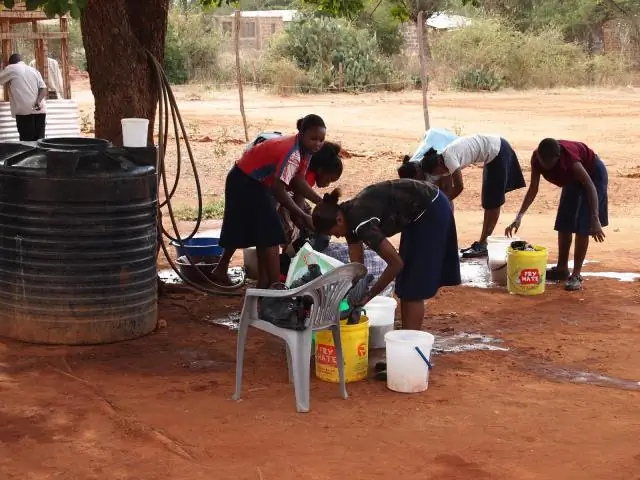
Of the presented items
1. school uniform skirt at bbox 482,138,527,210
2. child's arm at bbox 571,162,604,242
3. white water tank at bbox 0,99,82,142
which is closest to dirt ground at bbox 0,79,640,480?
child's arm at bbox 571,162,604,242

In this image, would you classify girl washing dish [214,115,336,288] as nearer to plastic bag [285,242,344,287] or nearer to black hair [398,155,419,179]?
black hair [398,155,419,179]

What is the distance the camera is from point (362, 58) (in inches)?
1101

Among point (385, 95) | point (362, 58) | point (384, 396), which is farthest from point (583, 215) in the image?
point (362, 58)

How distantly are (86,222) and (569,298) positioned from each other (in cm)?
366

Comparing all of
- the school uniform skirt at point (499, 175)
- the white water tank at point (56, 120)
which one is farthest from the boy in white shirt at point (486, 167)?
the white water tank at point (56, 120)

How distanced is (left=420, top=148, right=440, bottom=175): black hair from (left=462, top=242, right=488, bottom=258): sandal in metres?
1.41

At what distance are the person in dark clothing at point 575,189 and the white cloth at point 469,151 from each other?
2.12 feet

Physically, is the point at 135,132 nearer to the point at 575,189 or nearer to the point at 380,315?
the point at 380,315

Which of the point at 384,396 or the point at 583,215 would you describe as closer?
the point at 384,396

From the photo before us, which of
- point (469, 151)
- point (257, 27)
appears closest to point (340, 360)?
point (469, 151)

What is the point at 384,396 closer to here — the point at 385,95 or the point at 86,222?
the point at 86,222

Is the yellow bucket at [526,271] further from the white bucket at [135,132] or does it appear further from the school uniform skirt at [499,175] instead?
the white bucket at [135,132]

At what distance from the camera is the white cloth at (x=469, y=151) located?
756cm

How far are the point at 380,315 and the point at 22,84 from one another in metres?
8.13
